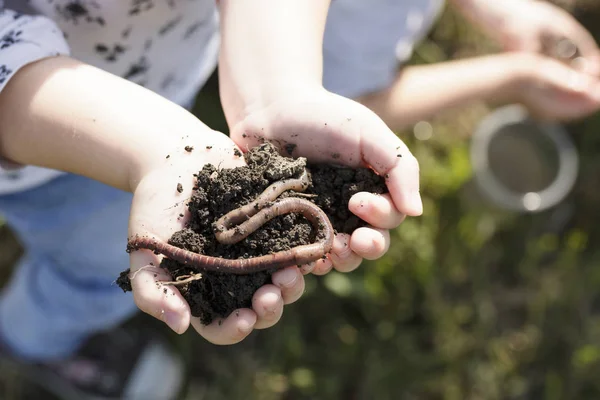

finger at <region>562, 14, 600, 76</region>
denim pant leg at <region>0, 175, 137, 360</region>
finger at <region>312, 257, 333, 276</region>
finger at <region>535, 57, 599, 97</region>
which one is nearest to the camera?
finger at <region>312, 257, 333, 276</region>

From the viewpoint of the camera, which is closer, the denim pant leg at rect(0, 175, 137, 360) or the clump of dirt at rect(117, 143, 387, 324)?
the clump of dirt at rect(117, 143, 387, 324)

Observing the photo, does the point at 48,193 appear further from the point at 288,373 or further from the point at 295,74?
the point at 288,373

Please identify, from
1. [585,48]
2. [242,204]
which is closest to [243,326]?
[242,204]

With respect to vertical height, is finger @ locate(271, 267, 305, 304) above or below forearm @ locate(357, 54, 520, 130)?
above

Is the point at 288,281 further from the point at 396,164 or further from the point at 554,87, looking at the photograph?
the point at 554,87

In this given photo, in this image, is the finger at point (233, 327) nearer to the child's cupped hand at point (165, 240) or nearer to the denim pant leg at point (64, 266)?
the child's cupped hand at point (165, 240)

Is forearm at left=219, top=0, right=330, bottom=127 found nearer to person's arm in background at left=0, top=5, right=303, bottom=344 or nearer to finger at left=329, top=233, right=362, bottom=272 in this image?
person's arm in background at left=0, top=5, right=303, bottom=344

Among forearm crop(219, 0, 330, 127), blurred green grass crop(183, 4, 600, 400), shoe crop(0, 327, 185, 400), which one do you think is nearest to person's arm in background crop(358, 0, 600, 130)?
blurred green grass crop(183, 4, 600, 400)
